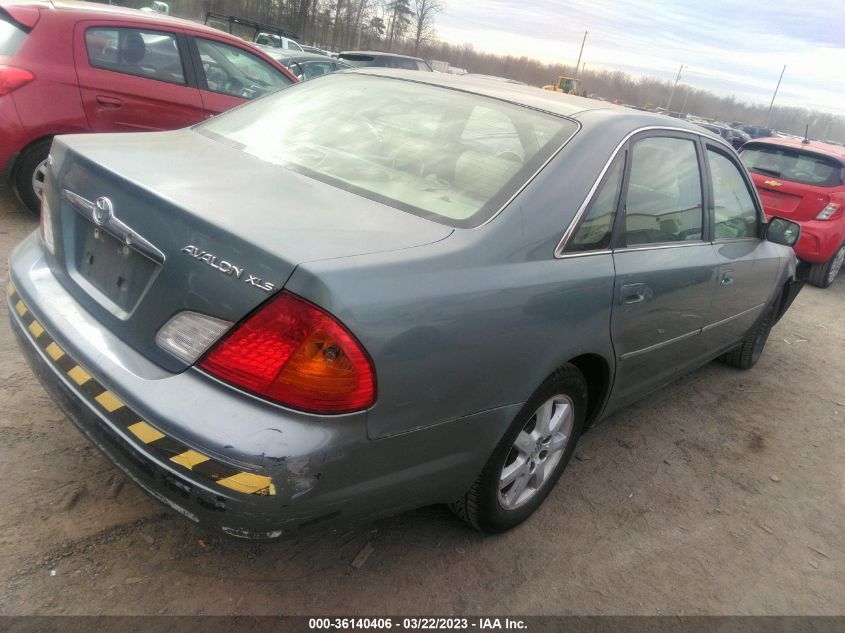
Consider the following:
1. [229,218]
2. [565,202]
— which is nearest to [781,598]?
[565,202]

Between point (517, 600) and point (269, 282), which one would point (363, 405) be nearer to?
point (269, 282)

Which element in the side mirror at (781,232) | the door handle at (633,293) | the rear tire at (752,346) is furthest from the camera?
the rear tire at (752,346)

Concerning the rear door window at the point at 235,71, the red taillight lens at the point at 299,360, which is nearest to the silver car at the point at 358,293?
the red taillight lens at the point at 299,360

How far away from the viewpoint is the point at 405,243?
1.73 m

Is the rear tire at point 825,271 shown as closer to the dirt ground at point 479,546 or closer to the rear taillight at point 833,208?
the rear taillight at point 833,208

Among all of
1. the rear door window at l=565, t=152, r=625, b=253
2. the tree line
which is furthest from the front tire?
the tree line

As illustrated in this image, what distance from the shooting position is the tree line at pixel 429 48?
146 feet

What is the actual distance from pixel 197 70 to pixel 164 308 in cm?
444

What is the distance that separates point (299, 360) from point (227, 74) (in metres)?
5.00

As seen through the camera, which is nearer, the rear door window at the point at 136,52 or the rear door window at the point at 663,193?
the rear door window at the point at 663,193

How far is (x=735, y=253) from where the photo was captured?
11.0 feet

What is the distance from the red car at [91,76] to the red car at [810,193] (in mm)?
6136

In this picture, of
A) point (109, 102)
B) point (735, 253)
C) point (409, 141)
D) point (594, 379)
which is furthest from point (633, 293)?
point (109, 102)

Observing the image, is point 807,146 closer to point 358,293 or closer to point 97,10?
point 97,10
